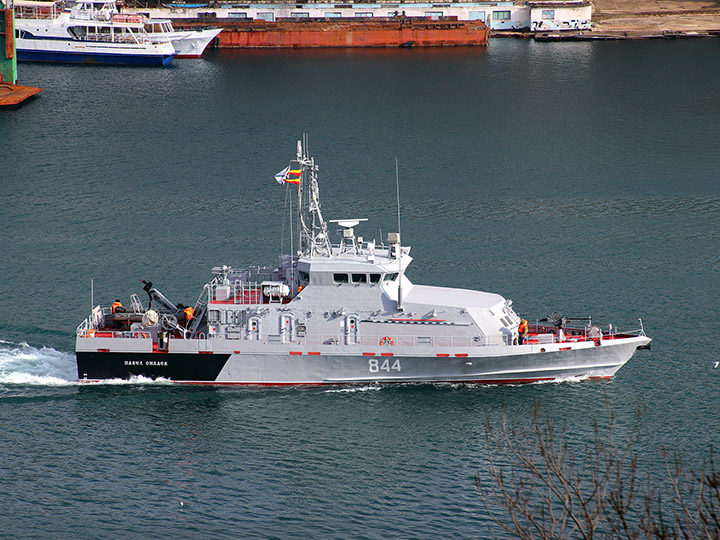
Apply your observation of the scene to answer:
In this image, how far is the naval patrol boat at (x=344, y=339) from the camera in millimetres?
41594

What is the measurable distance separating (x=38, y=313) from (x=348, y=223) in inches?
658

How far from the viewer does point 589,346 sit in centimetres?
4188

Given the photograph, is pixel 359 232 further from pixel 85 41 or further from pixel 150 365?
pixel 85 41

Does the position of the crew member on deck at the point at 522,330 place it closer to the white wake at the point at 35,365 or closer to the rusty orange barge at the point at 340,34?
the white wake at the point at 35,365

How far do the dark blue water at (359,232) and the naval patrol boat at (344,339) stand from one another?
33.6 inches

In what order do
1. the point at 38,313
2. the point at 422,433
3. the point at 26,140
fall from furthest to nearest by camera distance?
1. the point at 26,140
2. the point at 38,313
3. the point at 422,433

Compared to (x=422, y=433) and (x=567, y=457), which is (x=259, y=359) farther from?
(x=567, y=457)

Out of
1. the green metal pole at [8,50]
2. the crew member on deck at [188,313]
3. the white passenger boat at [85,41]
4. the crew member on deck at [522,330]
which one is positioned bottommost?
the crew member on deck at [522,330]

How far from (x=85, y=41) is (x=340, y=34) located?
2866cm

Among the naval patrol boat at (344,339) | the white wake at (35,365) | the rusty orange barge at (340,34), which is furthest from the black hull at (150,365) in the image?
the rusty orange barge at (340,34)

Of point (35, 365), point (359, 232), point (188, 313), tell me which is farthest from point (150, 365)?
point (359, 232)

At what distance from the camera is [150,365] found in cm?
4238

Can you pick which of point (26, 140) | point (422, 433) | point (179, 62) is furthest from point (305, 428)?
point (179, 62)

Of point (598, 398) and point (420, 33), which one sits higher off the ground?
point (420, 33)
